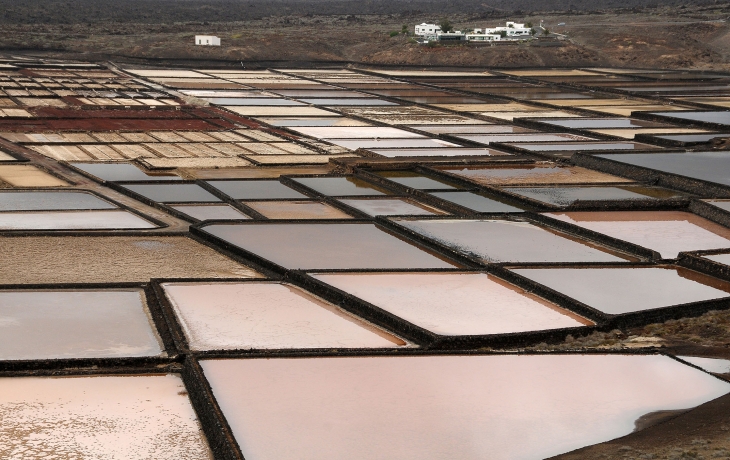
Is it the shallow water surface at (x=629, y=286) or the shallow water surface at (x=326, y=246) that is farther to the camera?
the shallow water surface at (x=326, y=246)

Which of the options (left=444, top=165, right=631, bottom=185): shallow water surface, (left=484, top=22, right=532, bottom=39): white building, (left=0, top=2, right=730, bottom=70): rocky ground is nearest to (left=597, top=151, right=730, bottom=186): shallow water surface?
(left=444, top=165, right=631, bottom=185): shallow water surface

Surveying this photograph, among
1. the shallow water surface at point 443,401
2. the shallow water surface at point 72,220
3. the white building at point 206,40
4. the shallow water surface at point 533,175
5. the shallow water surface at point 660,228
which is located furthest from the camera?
the white building at point 206,40

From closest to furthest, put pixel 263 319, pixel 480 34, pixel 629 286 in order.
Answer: pixel 263 319
pixel 629 286
pixel 480 34

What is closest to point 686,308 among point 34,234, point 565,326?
point 565,326

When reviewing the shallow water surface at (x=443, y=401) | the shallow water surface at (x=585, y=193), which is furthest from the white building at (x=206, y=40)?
the shallow water surface at (x=443, y=401)

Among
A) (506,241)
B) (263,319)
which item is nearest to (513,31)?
(506,241)

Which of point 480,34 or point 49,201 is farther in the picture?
point 480,34

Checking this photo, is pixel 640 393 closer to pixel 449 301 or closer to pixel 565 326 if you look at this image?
pixel 565 326

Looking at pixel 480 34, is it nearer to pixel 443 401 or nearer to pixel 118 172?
pixel 118 172

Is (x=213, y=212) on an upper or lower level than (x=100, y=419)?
lower

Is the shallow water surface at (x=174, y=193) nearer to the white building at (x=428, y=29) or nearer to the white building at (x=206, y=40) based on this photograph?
the white building at (x=206, y=40)

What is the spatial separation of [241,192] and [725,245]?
6.24m

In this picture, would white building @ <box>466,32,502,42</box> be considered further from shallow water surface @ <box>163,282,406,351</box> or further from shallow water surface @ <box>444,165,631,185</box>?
shallow water surface @ <box>163,282,406,351</box>

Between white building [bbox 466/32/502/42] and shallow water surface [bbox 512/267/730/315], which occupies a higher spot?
white building [bbox 466/32/502/42]
